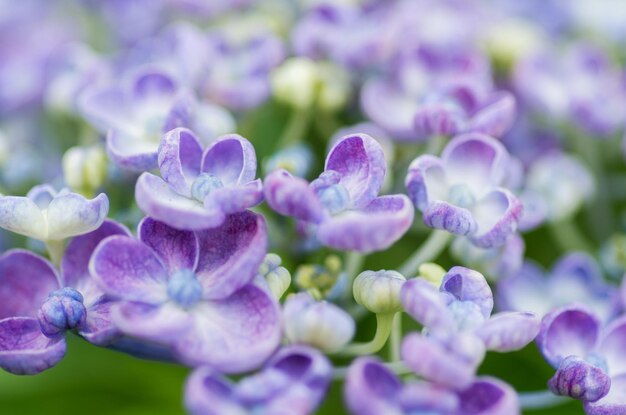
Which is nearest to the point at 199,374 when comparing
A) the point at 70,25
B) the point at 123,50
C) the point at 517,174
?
the point at 517,174

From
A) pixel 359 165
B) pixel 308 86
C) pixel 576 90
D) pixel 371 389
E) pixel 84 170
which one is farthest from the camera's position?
pixel 576 90

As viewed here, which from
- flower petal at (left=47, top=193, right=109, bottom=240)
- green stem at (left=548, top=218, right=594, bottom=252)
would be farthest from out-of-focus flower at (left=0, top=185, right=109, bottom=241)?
green stem at (left=548, top=218, right=594, bottom=252)

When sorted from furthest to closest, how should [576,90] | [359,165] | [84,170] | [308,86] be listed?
[576,90], [308,86], [84,170], [359,165]

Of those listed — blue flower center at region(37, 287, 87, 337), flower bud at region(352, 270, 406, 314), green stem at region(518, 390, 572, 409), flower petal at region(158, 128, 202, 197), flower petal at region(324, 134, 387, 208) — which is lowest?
green stem at region(518, 390, 572, 409)

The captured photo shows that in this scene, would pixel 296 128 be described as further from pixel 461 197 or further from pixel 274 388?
pixel 274 388

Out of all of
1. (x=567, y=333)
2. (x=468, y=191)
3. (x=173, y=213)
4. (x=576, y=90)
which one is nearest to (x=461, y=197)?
(x=468, y=191)

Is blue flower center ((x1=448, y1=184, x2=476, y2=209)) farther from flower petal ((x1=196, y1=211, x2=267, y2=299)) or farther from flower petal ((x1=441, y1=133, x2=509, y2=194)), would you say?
Answer: flower petal ((x1=196, y1=211, x2=267, y2=299))
